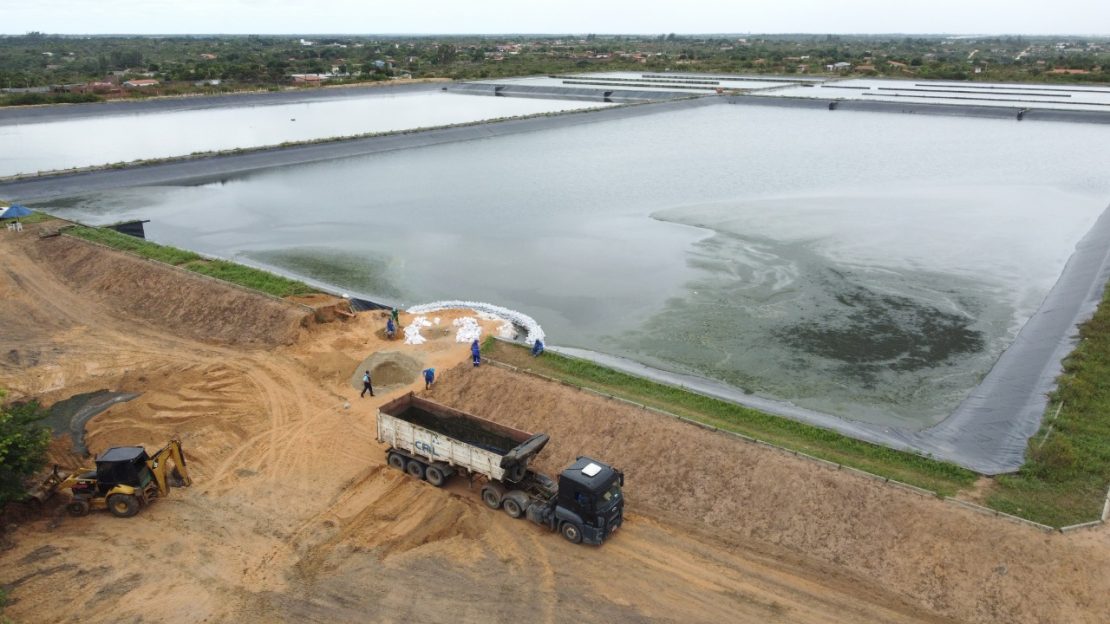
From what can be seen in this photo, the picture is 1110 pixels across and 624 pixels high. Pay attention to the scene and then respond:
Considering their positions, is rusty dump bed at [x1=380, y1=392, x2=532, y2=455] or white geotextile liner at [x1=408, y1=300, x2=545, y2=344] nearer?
rusty dump bed at [x1=380, y1=392, x2=532, y2=455]

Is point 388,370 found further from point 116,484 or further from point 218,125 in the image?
point 218,125

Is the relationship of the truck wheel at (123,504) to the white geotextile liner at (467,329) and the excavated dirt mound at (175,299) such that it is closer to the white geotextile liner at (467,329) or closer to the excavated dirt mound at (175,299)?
the excavated dirt mound at (175,299)

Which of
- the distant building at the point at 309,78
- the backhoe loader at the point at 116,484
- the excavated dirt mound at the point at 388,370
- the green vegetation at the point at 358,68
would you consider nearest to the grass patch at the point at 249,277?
the excavated dirt mound at the point at 388,370

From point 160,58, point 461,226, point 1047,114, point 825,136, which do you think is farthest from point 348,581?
point 160,58

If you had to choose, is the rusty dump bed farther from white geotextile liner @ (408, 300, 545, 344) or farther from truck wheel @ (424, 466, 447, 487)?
white geotextile liner @ (408, 300, 545, 344)

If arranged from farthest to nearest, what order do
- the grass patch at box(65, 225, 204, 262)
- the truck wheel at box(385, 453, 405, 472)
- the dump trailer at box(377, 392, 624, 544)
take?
1. the grass patch at box(65, 225, 204, 262)
2. the truck wheel at box(385, 453, 405, 472)
3. the dump trailer at box(377, 392, 624, 544)

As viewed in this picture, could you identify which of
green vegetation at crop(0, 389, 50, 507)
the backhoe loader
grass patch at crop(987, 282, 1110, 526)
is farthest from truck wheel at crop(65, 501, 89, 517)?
grass patch at crop(987, 282, 1110, 526)
